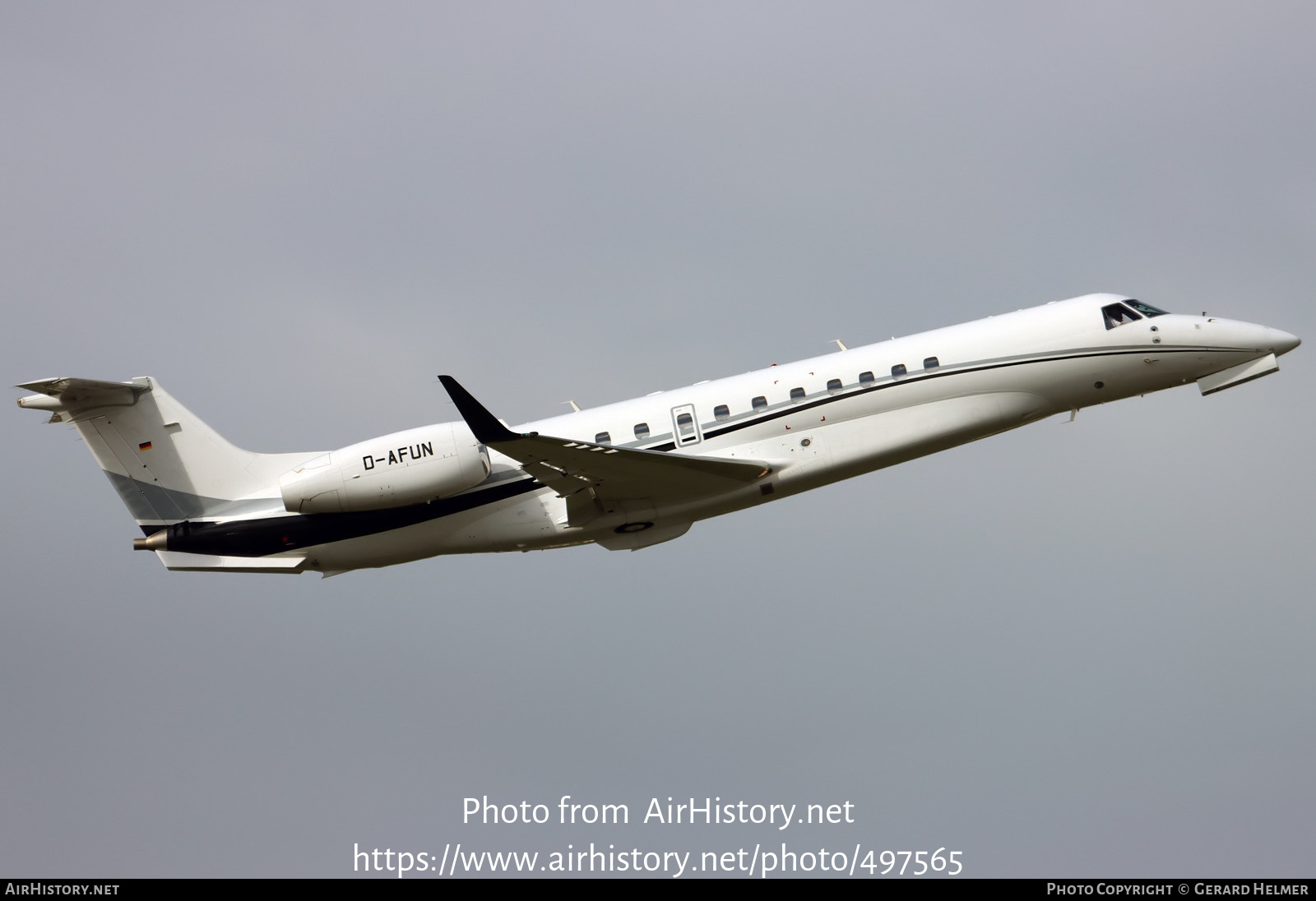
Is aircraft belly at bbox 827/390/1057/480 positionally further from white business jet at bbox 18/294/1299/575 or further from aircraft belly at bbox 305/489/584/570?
aircraft belly at bbox 305/489/584/570

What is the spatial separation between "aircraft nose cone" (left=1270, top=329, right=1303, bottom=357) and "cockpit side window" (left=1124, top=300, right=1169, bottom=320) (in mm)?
2097

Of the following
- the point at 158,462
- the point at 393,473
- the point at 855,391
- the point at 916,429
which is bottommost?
the point at 393,473

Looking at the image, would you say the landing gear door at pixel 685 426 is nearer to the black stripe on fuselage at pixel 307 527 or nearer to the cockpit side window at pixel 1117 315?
the black stripe on fuselage at pixel 307 527

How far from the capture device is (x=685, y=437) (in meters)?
24.2

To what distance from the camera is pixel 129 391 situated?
81.8 ft

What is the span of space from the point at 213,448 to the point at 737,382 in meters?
10.6

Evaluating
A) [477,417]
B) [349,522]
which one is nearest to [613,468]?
[477,417]

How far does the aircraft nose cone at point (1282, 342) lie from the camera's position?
2488cm

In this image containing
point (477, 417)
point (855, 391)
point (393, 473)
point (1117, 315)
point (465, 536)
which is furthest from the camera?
point (1117, 315)

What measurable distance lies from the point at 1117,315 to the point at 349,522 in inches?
616

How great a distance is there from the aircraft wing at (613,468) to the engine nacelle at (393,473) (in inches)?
51.0

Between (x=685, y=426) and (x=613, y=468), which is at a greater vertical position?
(x=685, y=426)

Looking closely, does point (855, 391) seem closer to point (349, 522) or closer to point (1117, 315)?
point (1117, 315)

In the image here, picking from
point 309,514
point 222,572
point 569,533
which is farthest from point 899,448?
point 222,572
